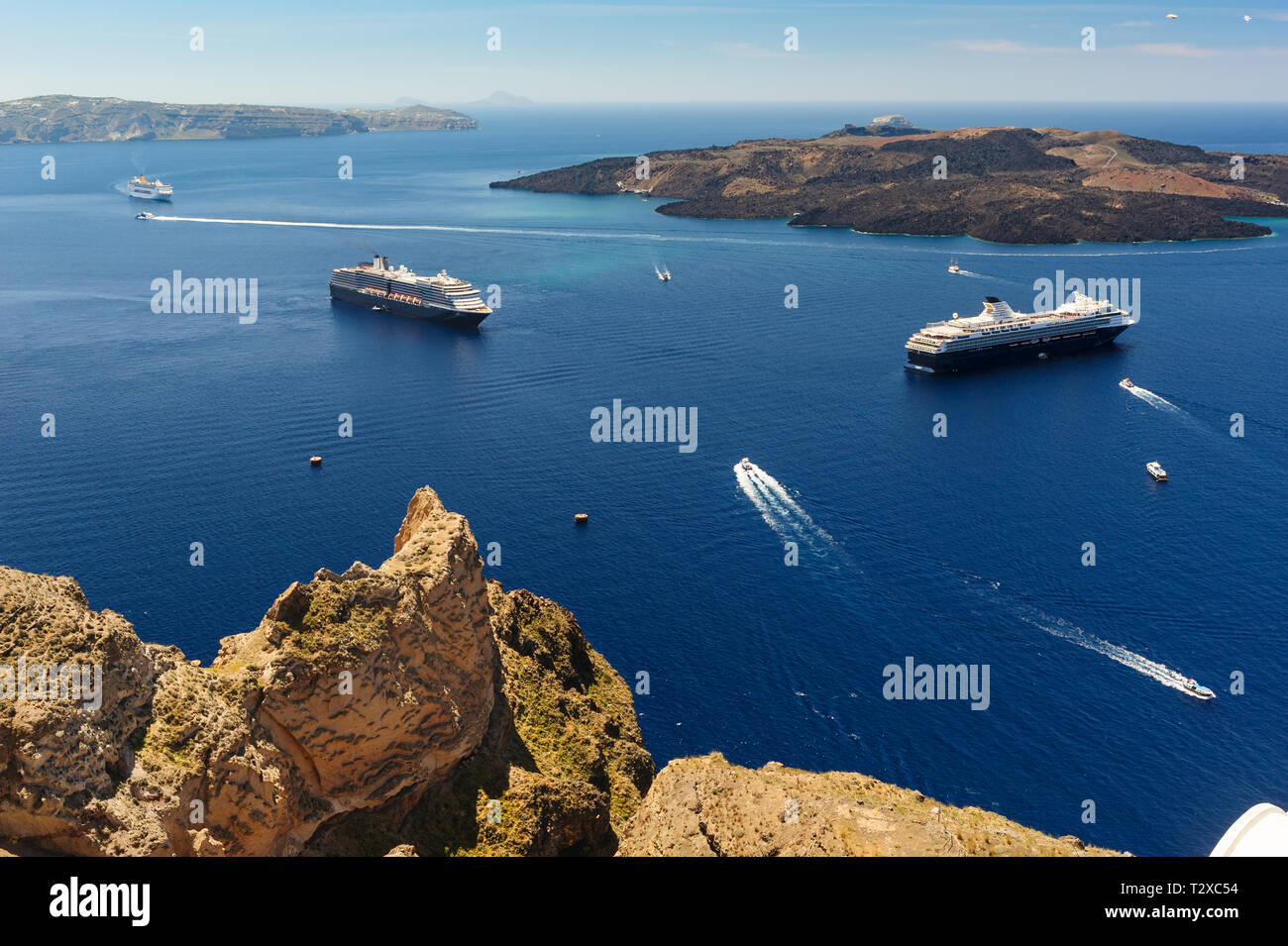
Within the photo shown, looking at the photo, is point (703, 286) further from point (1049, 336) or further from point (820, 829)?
point (820, 829)

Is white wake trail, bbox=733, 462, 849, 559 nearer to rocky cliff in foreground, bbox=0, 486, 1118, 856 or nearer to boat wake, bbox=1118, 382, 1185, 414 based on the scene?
rocky cliff in foreground, bbox=0, 486, 1118, 856

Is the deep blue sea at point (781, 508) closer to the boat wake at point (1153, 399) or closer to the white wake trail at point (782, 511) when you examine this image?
the white wake trail at point (782, 511)

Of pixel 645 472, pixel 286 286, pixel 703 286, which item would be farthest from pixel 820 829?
pixel 286 286

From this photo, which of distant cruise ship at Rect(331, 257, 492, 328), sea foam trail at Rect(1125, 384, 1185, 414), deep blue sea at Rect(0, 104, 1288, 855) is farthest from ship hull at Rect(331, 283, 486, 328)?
sea foam trail at Rect(1125, 384, 1185, 414)

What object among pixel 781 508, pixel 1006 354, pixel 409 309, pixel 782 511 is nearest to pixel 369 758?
pixel 782 511

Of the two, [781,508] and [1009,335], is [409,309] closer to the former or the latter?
[1009,335]
